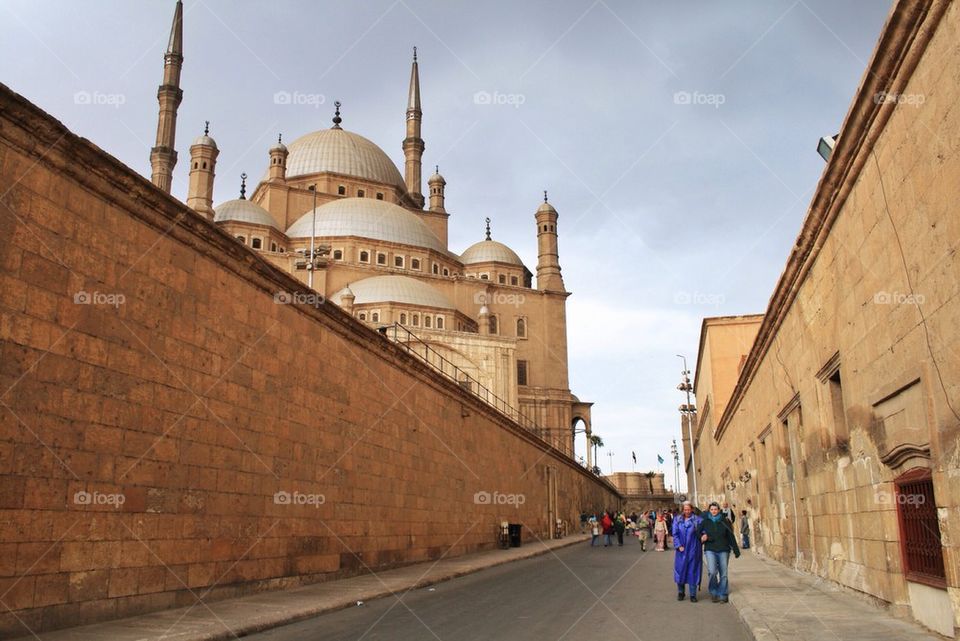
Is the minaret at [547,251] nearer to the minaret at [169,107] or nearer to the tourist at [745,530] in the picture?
the minaret at [169,107]

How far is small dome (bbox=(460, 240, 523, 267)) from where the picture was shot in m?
60.3

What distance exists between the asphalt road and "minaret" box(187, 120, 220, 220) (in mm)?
42280

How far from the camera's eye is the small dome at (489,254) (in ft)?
198

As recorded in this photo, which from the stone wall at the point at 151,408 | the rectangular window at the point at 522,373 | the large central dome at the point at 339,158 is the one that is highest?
the large central dome at the point at 339,158

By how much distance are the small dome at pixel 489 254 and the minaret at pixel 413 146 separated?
6756mm

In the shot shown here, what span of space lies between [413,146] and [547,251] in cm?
1568

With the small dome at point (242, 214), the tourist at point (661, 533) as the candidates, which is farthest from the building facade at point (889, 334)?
the small dome at point (242, 214)

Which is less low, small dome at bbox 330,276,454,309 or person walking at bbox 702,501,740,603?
small dome at bbox 330,276,454,309

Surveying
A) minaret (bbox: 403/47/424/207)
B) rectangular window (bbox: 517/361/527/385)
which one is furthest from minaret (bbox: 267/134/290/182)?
rectangular window (bbox: 517/361/527/385)

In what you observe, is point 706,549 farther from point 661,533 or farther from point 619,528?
point 619,528

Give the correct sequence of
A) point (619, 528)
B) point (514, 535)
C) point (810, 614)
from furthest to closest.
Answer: point (619, 528)
point (514, 535)
point (810, 614)

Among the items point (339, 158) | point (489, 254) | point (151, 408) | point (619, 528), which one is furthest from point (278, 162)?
point (151, 408)

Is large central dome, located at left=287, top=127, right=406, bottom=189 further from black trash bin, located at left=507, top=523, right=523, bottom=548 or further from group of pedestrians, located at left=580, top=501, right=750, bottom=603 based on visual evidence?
group of pedestrians, located at left=580, top=501, right=750, bottom=603

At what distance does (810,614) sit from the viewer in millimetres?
7367
